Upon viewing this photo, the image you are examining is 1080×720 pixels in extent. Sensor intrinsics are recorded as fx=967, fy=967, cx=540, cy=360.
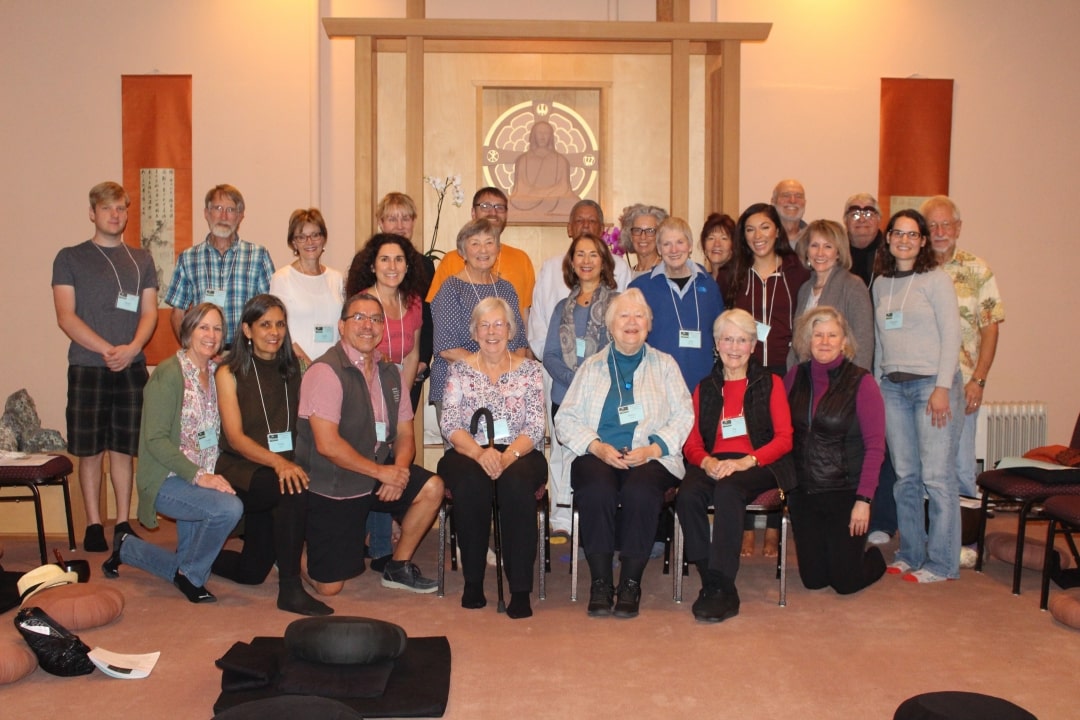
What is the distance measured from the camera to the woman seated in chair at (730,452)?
372 cm

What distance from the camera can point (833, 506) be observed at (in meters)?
3.89

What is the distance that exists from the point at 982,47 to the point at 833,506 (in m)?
3.98

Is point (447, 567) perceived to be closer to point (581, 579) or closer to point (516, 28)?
point (581, 579)

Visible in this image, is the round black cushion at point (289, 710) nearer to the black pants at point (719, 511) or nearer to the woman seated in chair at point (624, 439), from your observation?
Answer: the woman seated in chair at point (624, 439)

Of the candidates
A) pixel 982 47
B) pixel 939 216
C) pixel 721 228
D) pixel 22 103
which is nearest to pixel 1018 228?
pixel 982 47

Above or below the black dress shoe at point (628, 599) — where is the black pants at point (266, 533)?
above

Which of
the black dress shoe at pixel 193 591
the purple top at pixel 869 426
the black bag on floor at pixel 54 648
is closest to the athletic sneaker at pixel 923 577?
the purple top at pixel 869 426

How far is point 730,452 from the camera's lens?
3930 millimetres

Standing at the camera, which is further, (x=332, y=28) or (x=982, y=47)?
(x=982, y=47)

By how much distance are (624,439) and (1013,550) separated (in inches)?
73.4

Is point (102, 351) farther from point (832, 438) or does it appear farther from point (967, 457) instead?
point (967, 457)

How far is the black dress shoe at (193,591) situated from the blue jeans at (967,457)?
3.22m

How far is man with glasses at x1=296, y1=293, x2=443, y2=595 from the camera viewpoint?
3.78 metres

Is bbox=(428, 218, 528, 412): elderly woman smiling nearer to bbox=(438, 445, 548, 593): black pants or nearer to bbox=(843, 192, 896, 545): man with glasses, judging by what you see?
bbox=(438, 445, 548, 593): black pants
